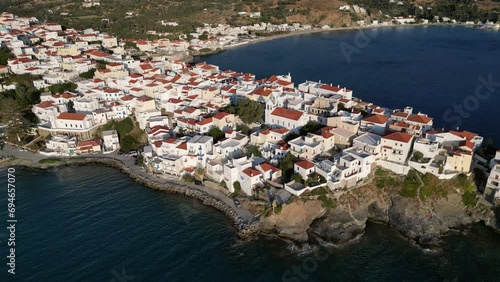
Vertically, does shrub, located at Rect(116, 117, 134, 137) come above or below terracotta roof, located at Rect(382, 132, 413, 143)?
below

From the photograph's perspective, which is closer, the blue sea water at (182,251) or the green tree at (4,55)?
the blue sea water at (182,251)

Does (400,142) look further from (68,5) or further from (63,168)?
(68,5)

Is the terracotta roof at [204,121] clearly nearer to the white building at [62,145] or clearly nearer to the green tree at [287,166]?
the green tree at [287,166]

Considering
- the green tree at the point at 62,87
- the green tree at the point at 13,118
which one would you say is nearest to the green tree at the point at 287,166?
the green tree at the point at 13,118

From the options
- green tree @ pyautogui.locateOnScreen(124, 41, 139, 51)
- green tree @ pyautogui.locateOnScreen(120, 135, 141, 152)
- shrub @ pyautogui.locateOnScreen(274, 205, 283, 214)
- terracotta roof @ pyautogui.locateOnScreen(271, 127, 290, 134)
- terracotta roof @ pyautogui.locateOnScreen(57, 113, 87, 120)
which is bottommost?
shrub @ pyautogui.locateOnScreen(274, 205, 283, 214)

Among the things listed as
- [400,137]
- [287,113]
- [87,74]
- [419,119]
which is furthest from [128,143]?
[419,119]

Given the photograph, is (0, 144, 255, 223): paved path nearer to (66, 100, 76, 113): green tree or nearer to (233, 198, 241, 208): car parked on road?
(233, 198, 241, 208): car parked on road

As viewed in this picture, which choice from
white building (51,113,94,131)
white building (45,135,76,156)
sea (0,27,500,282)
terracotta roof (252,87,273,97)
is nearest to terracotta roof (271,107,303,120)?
terracotta roof (252,87,273,97)
